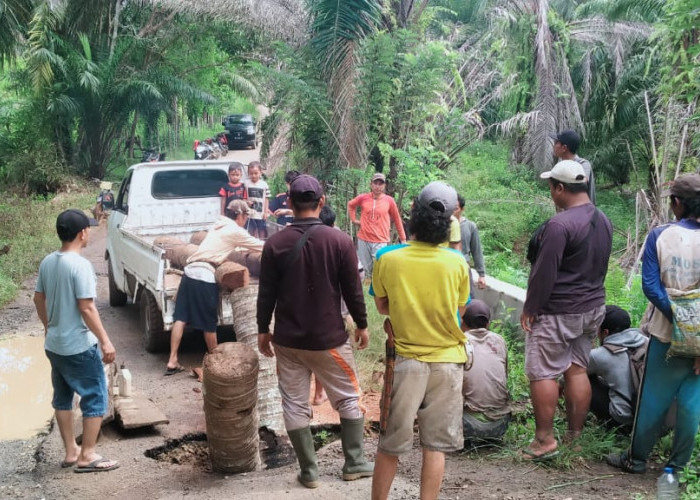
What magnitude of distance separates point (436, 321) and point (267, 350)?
4.02ft

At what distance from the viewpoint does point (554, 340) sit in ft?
14.3

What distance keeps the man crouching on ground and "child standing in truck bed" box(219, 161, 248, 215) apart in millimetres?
4328

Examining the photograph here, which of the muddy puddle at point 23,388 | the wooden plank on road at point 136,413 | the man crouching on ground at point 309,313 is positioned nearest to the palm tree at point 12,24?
the muddy puddle at point 23,388

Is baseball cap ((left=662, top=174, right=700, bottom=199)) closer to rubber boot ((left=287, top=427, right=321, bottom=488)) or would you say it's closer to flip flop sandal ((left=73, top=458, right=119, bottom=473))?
rubber boot ((left=287, top=427, right=321, bottom=488))

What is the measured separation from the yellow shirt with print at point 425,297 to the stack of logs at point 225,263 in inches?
119

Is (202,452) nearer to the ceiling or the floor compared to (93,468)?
nearer to the floor

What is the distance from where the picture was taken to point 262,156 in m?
14.8

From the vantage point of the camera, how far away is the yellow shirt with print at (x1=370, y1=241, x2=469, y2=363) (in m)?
3.38

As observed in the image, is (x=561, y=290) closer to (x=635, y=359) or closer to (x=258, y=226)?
(x=635, y=359)

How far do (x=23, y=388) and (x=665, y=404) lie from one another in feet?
18.5

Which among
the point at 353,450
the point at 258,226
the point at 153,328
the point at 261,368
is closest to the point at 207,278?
the point at 153,328

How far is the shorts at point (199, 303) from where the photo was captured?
21.3 feet

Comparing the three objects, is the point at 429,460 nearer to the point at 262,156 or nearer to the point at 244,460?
the point at 244,460

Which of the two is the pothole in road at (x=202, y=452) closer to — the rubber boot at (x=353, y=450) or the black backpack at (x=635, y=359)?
the rubber boot at (x=353, y=450)
